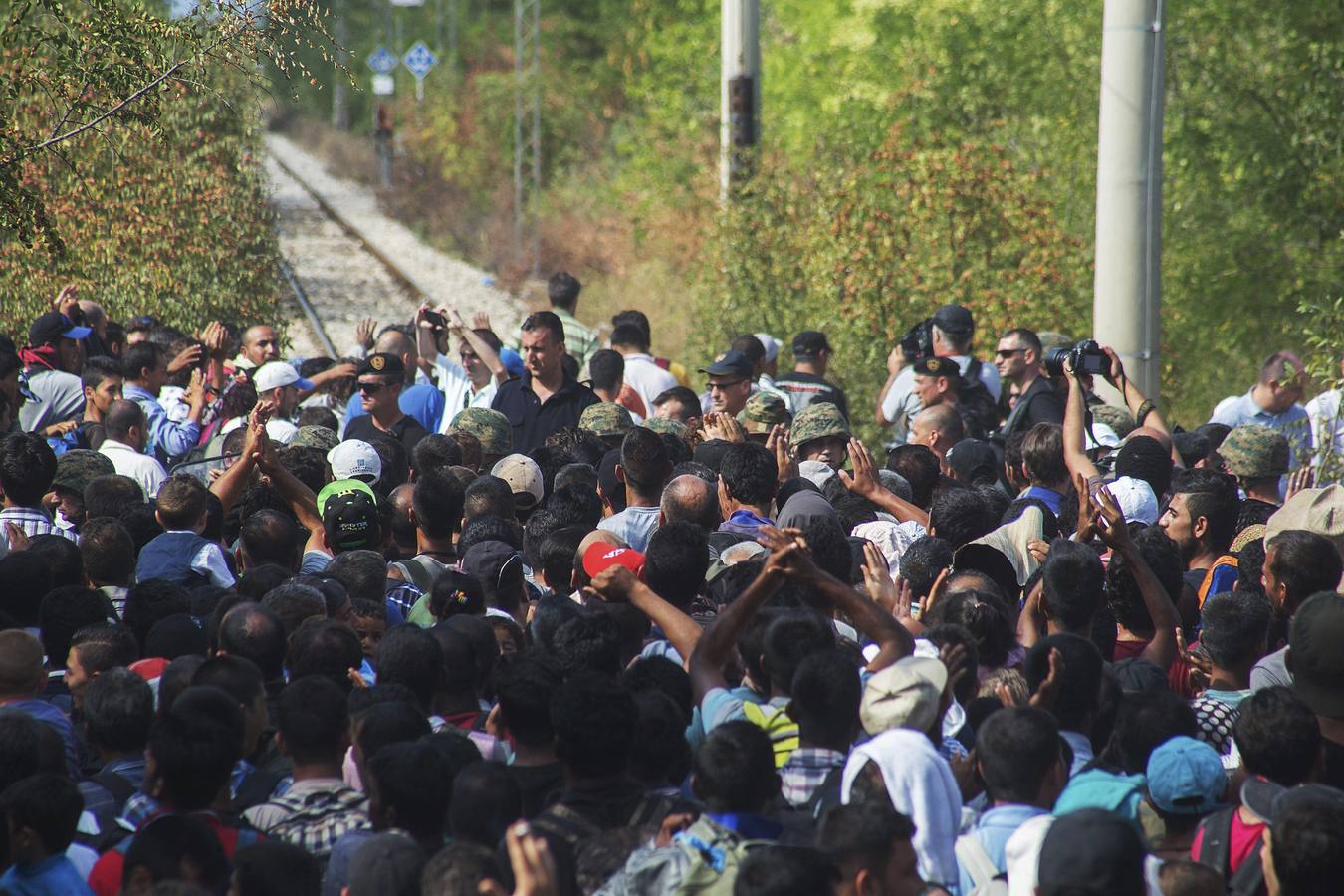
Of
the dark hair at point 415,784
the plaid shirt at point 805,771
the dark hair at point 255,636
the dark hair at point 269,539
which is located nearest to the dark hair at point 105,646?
the dark hair at point 255,636

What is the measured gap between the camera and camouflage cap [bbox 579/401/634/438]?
9.62 metres

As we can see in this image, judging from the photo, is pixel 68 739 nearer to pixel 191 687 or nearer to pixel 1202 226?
pixel 191 687

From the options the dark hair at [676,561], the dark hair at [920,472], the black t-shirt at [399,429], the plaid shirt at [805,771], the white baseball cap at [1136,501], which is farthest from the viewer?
the black t-shirt at [399,429]

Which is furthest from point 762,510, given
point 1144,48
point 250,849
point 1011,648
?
point 1144,48

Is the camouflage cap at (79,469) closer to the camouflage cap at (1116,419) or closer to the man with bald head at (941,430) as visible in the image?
the man with bald head at (941,430)

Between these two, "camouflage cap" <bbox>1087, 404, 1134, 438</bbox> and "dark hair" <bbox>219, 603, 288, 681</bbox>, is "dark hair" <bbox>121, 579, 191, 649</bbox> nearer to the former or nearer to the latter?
"dark hair" <bbox>219, 603, 288, 681</bbox>

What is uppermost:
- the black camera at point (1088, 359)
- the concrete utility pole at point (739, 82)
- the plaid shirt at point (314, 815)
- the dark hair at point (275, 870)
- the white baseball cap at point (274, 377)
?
the concrete utility pole at point (739, 82)

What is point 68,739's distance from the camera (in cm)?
520

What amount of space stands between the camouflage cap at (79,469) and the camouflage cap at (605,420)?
8.96ft

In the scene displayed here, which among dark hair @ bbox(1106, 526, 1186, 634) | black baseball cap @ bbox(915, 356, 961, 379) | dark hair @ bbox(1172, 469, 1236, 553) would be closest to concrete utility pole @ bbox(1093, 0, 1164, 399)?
black baseball cap @ bbox(915, 356, 961, 379)

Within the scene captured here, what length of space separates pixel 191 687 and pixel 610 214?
2787 centimetres

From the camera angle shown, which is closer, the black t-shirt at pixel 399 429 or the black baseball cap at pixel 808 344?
the black t-shirt at pixel 399 429

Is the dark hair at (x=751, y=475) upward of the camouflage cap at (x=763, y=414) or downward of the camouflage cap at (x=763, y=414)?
upward

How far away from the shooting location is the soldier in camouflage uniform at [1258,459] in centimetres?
841
